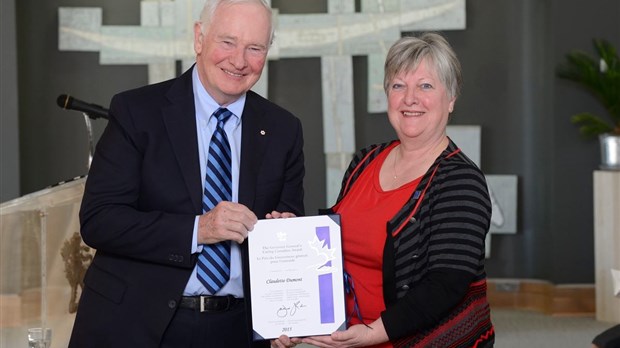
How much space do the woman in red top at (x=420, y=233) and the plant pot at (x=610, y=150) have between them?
396cm

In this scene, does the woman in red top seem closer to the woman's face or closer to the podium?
the woman's face

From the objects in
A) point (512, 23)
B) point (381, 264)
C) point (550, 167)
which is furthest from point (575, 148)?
point (381, 264)

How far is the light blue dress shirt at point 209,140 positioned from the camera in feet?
8.18

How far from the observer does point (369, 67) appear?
22.4 ft

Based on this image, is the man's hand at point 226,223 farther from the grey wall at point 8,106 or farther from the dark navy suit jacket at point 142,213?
the grey wall at point 8,106

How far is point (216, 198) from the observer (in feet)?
8.19

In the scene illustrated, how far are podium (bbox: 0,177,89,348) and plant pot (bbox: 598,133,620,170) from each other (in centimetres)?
355

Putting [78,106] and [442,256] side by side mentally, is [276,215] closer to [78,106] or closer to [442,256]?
[442,256]

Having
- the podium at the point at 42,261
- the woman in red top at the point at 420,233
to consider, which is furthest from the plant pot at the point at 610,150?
the woman in red top at the point at 420,233

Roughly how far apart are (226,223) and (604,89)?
4550 millimetres

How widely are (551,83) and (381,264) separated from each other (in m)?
4.42

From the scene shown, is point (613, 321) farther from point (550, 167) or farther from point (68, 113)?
point (68, 113)

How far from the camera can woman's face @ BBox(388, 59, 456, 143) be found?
260 centimetres
